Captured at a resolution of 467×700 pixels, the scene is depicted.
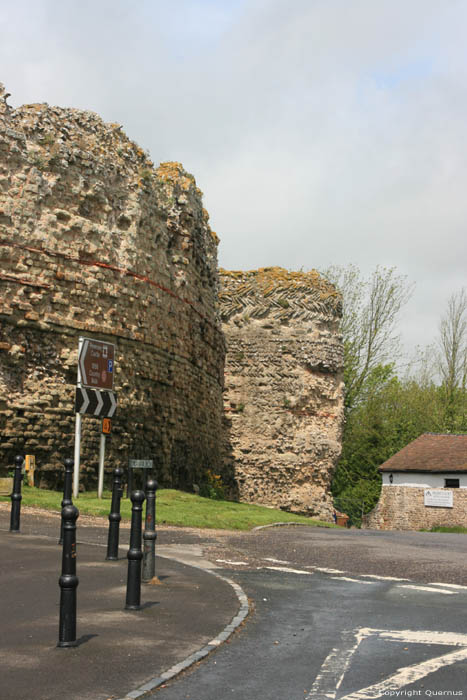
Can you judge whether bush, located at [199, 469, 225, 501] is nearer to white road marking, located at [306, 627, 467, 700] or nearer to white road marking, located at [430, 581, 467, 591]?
white road marking, located at [430, 581, 467, 591]

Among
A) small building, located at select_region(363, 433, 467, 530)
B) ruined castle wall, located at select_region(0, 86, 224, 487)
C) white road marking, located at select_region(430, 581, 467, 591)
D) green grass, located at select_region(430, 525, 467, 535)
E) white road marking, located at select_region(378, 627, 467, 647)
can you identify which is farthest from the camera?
small building, located at select_region(363, 433, 467, 530)

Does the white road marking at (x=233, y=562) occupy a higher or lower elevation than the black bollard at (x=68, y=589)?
lower

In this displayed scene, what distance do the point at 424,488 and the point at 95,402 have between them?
88.7 feet

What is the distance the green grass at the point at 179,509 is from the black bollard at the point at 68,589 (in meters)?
9.17

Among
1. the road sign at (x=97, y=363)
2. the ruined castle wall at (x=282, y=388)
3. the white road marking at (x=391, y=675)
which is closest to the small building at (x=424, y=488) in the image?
the ruined castle wall at (x=282, y=388)

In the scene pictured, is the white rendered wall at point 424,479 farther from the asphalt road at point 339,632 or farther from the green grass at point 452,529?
the asphalt road at point 339,632

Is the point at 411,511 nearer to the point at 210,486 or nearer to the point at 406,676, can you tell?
the point at 210,486

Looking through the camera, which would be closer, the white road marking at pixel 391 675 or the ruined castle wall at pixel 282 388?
the white road marking at pixel 391 675

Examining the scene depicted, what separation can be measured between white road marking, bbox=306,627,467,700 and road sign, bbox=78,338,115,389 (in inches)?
478

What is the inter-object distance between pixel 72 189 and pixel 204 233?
22.9 ft

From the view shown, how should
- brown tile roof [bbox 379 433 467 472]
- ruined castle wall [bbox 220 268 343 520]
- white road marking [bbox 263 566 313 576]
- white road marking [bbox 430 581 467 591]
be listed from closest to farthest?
white road marking [bbox 430 581 467 591]
white road marking [bbox 263 566 313 576]
ruined castle wall [bbox 220 268 343 520]
brown tile roof [bbox 379 433 467 472]

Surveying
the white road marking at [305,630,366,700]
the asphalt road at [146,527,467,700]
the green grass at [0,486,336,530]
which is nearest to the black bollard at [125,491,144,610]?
the asphalt road at [146,527,467,700]

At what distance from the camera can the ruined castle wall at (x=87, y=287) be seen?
17422 mm

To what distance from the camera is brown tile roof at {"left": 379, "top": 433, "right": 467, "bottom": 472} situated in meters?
39.5
